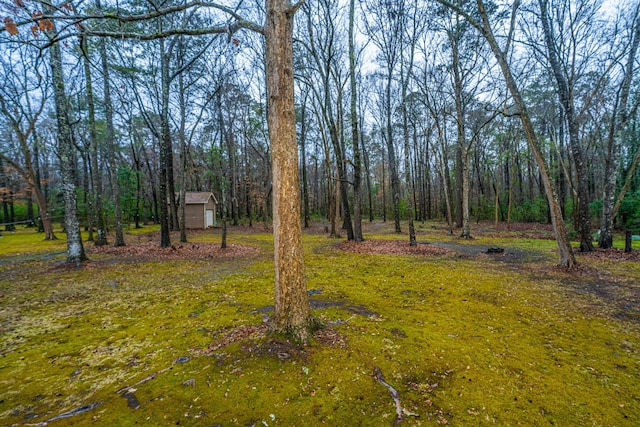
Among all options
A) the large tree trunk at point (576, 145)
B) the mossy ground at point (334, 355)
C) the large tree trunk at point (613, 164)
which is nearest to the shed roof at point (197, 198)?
the mossy ground at point (334, 355)

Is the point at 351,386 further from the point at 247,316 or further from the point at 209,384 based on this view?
the point at 247,316

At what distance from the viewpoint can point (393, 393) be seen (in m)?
2.48

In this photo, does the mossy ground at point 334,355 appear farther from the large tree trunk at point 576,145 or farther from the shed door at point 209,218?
the shed door at point 209,218

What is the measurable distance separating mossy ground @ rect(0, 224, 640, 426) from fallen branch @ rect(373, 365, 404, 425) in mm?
49

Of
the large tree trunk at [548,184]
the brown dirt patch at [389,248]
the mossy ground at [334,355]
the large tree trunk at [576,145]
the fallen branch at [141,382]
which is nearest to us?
the mossy ground at [334,355]

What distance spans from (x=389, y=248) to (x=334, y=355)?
8.96m

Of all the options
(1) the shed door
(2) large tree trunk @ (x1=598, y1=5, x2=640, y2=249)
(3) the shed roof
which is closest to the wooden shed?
(3) the shed roof

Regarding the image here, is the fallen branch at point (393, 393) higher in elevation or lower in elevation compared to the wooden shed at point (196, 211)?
lower

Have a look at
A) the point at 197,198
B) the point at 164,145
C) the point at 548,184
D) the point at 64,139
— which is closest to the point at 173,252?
the point at 164,145

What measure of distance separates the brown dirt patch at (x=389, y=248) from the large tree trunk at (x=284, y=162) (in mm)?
8128

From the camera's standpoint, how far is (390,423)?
2133 mm

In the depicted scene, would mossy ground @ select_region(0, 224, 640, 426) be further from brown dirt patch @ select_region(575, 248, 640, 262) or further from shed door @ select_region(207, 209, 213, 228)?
shed door @ select_region(207, 209, 213, 228)

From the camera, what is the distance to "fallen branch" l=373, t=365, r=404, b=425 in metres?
2.19

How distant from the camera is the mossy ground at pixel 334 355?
7.49ft
